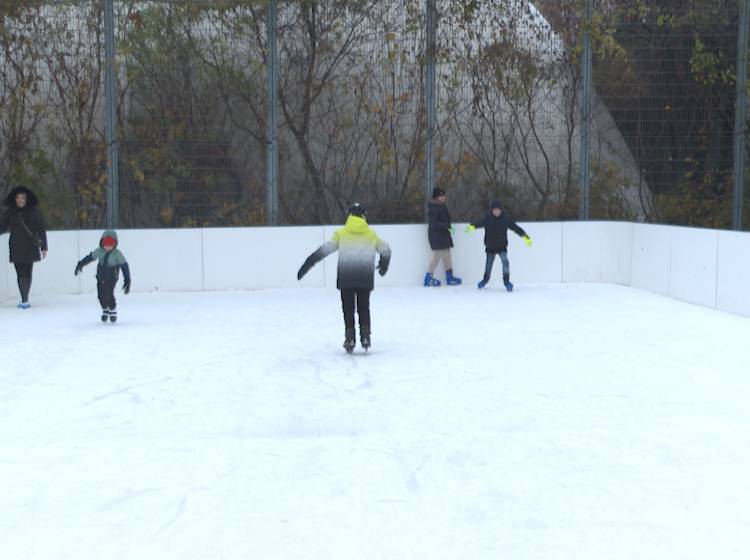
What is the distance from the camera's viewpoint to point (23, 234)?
49.0 feet

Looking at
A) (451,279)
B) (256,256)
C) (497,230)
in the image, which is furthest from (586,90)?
(256,256)

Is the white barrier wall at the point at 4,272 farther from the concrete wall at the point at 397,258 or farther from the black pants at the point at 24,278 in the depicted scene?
the black pants at the point at 24,278

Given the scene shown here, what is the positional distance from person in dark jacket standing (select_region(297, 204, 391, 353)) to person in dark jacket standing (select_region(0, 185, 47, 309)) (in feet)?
17.7

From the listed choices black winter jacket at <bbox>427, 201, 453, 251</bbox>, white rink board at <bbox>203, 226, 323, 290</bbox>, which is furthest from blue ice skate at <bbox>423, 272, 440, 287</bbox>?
white rink board at <bbox>203, 226, 323, 290</bbox>

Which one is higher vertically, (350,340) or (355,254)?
(355,254)

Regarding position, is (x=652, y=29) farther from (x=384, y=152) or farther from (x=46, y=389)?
(x=46, y=389)

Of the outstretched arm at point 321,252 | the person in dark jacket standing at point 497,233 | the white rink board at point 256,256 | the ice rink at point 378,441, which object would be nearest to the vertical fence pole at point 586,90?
the person in dark jacket standing at point 497,233

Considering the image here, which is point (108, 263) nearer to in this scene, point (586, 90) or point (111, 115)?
point (111, 115)

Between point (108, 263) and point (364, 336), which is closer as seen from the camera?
point (364, 336)

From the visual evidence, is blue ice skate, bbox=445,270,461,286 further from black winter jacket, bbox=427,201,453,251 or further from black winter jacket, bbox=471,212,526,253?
black winter jacket, bbox=471,212,526,253

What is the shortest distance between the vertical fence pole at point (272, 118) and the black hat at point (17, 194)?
128 inches

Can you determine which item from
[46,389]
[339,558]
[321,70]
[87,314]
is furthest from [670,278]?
[339,558]

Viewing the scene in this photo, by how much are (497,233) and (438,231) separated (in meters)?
A: 0.94

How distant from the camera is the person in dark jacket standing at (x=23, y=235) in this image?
587 inches
